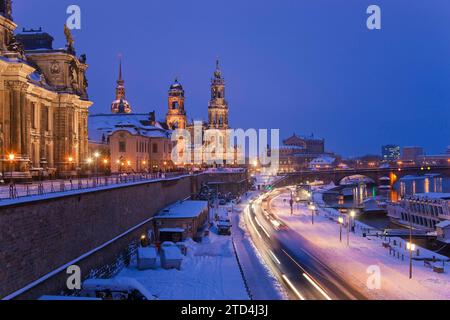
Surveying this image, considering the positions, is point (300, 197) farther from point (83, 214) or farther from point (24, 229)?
point (24, 229)

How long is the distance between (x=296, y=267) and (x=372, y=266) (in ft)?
17.5

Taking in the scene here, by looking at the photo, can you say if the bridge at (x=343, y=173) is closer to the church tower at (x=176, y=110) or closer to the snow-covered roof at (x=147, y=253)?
the church tower at (x=176, y=110)

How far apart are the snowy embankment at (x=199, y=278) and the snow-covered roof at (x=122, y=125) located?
47.1 metres

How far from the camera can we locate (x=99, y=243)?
27.9 metres

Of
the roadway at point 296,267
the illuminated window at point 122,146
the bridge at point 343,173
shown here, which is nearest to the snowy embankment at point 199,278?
the roadway at point 296,267

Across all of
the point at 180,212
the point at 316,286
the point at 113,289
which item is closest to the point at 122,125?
the point at 180,212

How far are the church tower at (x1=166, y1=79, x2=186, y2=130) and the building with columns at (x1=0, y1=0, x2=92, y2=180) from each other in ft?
224

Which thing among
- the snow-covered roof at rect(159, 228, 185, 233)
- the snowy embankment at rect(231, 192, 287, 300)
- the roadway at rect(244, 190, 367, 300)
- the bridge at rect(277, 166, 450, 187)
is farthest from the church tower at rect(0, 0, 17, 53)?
the bridge at rect(277, 166, 450, 187)

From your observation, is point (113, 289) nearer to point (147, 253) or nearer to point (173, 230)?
point (147, 253)

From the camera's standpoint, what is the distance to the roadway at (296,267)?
27.5 meters

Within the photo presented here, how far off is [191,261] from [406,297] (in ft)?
47.6

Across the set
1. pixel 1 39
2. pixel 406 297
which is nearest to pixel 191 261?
pixel 406 297

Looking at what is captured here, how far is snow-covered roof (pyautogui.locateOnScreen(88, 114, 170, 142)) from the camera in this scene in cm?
8162

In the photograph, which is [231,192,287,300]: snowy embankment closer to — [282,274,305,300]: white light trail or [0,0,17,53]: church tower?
[282,274,305,300]: white light trail
